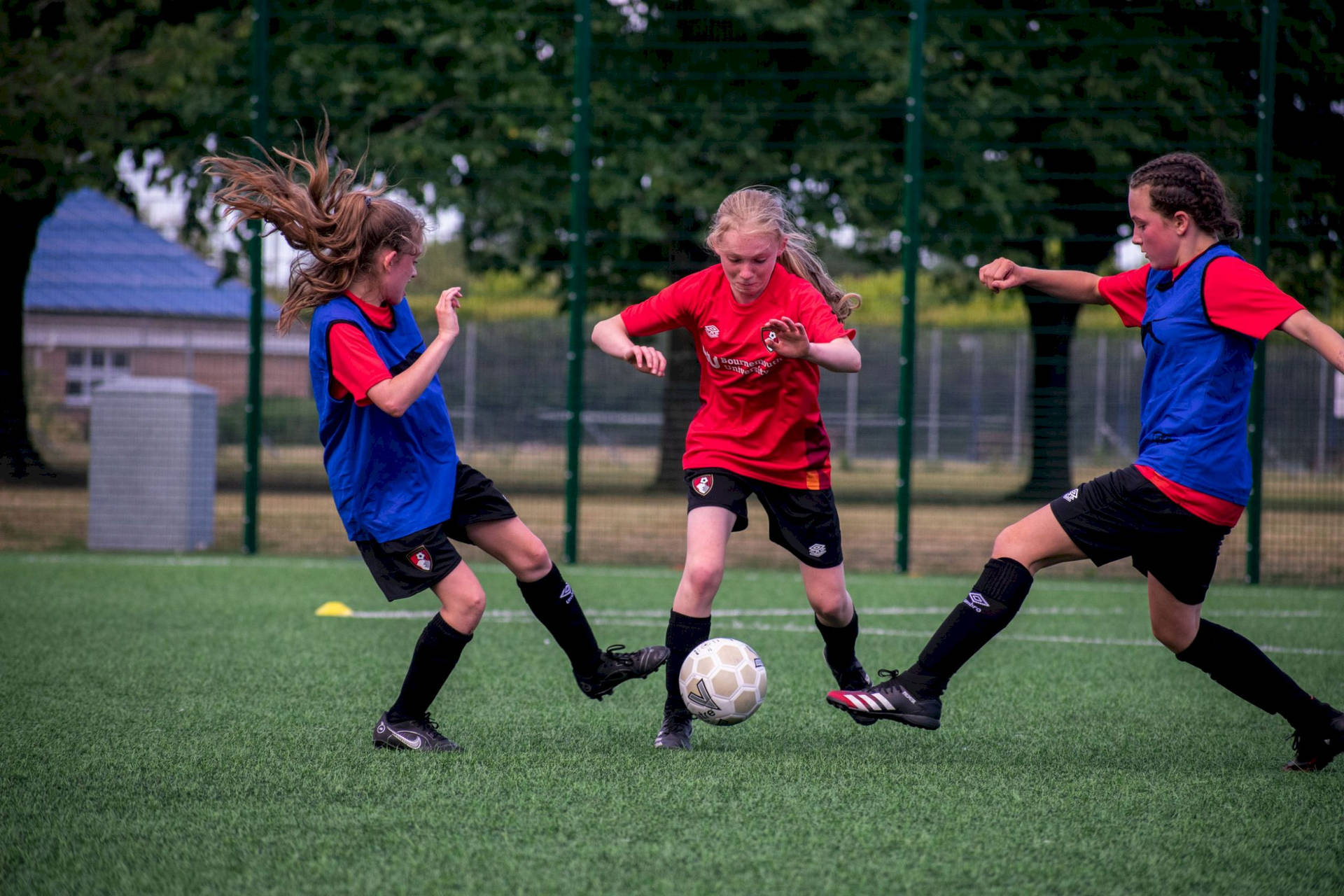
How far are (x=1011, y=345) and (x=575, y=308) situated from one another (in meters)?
8.79

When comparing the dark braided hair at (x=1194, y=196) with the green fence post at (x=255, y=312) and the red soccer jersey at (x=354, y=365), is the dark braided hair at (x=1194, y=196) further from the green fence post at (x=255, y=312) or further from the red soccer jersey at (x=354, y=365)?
the green fence post at (x=255, y=312)

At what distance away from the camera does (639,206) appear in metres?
12.0

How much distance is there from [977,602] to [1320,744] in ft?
3.46

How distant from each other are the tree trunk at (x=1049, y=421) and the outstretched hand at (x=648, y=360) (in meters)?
6.69

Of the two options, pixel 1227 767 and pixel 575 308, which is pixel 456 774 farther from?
pixel 575 308

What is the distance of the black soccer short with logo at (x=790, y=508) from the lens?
14.1 feet

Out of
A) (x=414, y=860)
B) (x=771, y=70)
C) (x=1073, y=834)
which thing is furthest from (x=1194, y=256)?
(x=771, y=70)

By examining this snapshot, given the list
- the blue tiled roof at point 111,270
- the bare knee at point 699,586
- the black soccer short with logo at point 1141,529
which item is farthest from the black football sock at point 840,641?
the blue tiled roof at point 111,270

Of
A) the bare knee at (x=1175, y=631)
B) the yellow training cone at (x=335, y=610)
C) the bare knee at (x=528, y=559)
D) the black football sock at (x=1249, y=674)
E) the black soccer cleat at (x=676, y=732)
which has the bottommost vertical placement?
the yellow training cone at (x=335, y=610)

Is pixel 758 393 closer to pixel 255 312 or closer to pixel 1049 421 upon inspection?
pixel 255 312

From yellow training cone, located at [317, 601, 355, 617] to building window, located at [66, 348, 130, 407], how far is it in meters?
4.26

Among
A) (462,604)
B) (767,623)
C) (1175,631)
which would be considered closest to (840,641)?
(1175,631)

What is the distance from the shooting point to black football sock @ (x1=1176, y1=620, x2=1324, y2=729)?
3900 millimetres

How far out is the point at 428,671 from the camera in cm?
402
